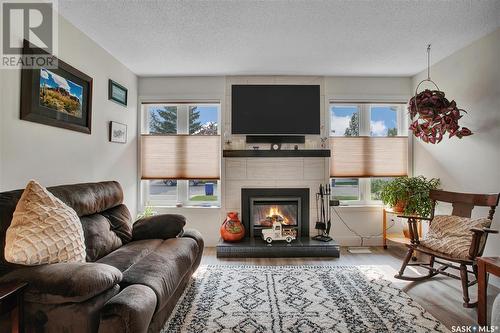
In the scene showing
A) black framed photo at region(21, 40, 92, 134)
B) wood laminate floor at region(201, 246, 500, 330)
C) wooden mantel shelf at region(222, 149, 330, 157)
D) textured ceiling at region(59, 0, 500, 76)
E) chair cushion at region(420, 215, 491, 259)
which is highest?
textured ceiling at region(59, 0, 500, 76)

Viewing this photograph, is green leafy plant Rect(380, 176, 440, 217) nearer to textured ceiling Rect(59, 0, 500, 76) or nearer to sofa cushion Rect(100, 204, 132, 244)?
textured ceiling Rect(59, 0, 500, 76)

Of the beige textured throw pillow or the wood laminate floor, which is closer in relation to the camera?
the beige textured throw pillow

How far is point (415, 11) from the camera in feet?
8.24

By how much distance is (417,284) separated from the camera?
289 cm

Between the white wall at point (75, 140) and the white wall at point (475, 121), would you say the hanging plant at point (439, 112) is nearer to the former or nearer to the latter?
the white wall at point (475, 121)

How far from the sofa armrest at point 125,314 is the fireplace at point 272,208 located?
269 centimetres

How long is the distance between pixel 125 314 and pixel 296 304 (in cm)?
148

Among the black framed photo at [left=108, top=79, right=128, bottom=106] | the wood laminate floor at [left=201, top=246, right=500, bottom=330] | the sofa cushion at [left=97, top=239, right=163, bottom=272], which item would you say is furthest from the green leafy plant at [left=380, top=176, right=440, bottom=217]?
the black framed photo at [left=108, top=79, right=128, bottom=106]

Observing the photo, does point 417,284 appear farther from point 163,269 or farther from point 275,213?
point 163,269

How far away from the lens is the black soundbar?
427 centimetres

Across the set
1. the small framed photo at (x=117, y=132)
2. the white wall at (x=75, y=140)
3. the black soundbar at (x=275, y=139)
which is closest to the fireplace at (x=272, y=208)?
the black soundbar at (x=275, y=139)

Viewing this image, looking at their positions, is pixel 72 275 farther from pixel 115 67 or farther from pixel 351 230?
pixel 351 230

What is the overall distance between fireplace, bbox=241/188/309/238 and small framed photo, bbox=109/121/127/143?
182 centimetres

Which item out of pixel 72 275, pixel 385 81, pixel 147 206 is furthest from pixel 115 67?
pixel 385 81
